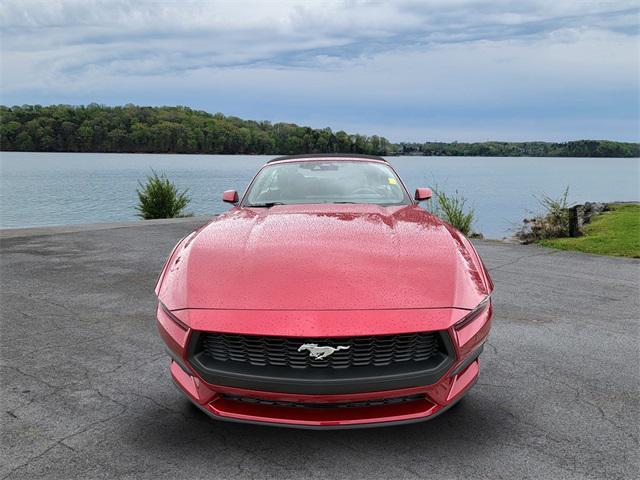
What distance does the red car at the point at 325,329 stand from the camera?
225 cm

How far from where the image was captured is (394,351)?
2.31 meters

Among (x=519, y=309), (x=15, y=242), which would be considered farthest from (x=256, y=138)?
(x=519, y=309)

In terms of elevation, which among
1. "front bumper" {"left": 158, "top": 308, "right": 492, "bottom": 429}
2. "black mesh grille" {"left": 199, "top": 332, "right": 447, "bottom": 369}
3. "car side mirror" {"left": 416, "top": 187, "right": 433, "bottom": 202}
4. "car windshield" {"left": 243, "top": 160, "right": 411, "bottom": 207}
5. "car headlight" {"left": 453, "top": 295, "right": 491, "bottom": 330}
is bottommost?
"front bumper" {"left": 158, "top": 308, "right": 492, "bottom": 429}

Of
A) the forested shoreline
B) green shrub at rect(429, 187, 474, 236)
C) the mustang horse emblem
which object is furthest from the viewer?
the forested shoreline

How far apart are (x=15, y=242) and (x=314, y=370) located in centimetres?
862

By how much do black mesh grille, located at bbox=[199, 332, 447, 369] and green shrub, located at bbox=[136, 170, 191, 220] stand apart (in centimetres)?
1324

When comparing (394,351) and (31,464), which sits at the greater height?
(394,351)

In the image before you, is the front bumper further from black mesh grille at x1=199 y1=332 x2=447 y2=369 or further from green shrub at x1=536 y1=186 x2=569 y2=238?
green shrub at x1=536 y1=186 x2=569 y2=238

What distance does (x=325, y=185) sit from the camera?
4336 mm

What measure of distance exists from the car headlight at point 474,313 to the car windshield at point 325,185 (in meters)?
1.64

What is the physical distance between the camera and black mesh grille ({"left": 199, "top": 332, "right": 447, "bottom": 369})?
7.43ft

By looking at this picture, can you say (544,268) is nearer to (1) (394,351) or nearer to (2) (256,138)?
(1) (394,351)

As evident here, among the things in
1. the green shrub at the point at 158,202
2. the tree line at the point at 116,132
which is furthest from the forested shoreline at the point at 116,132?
the green shrub at the point at 158,202

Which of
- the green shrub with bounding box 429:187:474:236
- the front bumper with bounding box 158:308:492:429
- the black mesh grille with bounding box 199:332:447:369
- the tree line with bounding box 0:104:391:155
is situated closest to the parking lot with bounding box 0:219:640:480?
the front bumper with bounding box 158:308:492:429
